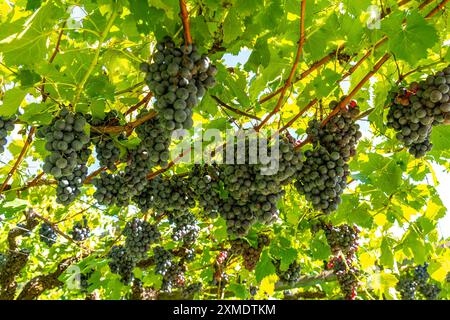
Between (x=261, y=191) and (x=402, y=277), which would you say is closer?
(x=261, y=191)

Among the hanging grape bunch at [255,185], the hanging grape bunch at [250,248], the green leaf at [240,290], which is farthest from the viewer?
the green leaf at [240,290]

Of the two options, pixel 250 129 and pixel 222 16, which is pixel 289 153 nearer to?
pixel 250 129

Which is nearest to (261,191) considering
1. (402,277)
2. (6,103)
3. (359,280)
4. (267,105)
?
(267,105)

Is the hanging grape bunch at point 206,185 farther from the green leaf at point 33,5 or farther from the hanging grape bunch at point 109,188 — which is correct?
the green leaf at point 33,5

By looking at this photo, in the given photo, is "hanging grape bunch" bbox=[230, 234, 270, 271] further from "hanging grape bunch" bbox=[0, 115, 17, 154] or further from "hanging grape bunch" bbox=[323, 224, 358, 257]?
"hanging grape bunch" bbox=[0, 115, 17, 154]

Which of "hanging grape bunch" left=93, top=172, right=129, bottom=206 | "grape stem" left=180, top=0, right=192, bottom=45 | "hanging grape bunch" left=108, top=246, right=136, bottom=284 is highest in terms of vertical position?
"grape stem" left=180, top=0, right=192, bottom=45

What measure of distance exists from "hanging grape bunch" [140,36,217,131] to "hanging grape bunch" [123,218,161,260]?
8.41ft

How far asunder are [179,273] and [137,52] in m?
4.10

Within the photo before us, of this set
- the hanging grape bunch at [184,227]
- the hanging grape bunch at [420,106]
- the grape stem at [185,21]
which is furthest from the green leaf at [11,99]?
the hanging grape bunch at [420,106]

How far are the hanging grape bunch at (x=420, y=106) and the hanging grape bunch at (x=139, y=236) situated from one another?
2.77 meters

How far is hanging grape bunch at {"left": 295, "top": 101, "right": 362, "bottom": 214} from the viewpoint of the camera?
8.03ft

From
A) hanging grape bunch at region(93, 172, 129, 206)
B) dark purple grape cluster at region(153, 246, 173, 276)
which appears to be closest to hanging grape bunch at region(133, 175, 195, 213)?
hanging grape bunch at region(93, 172, 129, 206)

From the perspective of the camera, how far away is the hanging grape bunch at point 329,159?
96.3 inches

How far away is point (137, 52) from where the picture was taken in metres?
2.56
